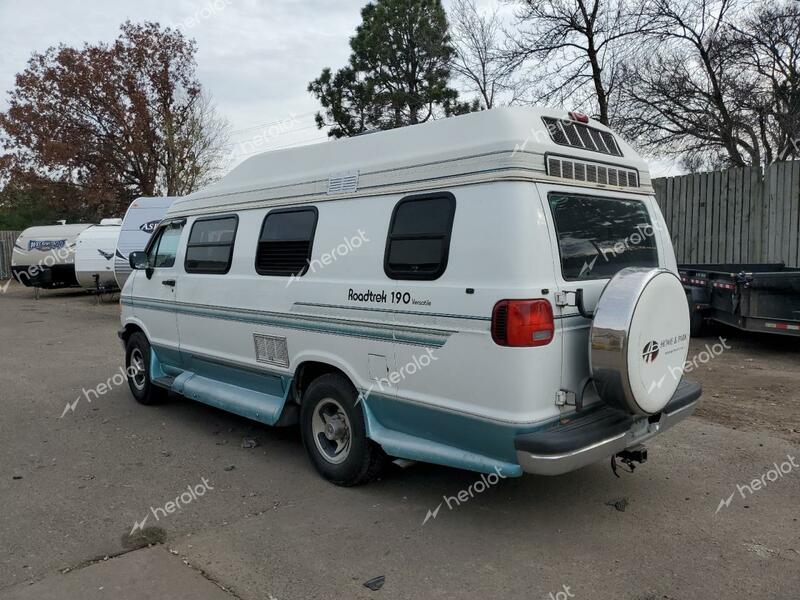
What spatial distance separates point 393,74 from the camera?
24.0 m

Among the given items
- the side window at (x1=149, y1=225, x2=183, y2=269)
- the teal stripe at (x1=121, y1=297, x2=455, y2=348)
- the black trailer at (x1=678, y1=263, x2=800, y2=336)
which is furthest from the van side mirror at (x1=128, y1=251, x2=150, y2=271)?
the black trailer at (x1=678, y1=263, x2=800, y2=336)

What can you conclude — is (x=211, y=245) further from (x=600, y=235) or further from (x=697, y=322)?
(x=697, y=322)

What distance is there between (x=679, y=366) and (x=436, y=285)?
1.66 m

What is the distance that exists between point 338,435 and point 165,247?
3241 millimetres

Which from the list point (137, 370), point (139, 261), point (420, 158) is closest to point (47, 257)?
point (137, 370)

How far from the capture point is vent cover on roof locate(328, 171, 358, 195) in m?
4.63

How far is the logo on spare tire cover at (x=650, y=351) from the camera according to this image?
3734 mm

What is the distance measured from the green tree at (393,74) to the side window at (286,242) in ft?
60.2

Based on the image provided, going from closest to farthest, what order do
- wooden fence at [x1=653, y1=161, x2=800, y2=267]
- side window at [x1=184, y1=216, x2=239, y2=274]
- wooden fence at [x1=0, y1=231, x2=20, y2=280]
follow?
side window at [x1=184, y1=216, x2=239, y2=274]
wooden fence at [x1=653, y1=161, x2=800, y2=267]
wooden fence at [x1=0, y1=231, x2=20, y2=280]

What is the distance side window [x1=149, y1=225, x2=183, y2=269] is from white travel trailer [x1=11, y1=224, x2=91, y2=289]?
1642 centimetres

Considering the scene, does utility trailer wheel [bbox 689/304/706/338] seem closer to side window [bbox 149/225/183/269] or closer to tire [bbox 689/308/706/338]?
tire [bbox 689/308/706/338]

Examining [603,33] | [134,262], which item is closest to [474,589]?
[134,262]

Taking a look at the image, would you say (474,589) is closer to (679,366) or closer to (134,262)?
(679,366)

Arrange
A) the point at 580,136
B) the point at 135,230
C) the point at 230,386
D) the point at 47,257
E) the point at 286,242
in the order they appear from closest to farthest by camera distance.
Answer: the point at 580,136 < the point at 286,242 < the point at 230,386 < the point at 135,230 < the point at 47,257
